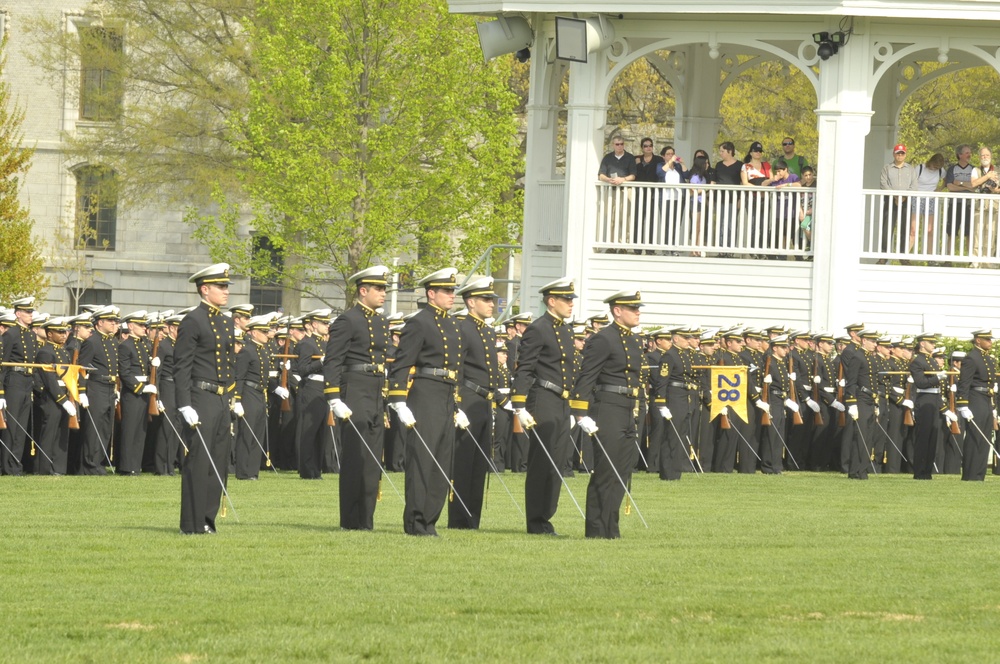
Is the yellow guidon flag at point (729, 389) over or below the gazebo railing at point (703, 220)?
below

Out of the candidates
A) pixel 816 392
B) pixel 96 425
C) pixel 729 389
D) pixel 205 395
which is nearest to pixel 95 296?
pixel 816 392

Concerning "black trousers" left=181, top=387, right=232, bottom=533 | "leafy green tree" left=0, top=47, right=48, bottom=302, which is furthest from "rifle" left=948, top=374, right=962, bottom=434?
"leafy green tree" left=0, top=47, right=48, bottom=302

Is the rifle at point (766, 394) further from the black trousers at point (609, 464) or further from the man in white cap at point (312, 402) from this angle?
the black trousers at point (609, 464)

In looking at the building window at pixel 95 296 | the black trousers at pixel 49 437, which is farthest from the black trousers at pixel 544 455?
the building window at pixel 95 296

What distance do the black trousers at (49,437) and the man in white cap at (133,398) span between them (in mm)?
822

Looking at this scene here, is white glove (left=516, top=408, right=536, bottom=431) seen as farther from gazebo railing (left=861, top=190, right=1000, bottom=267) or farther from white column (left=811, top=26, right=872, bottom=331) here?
gazebo railing (left=861, top=190, right=1000, bottom=267)

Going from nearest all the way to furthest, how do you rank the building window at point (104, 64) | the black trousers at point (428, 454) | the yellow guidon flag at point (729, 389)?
the black trousers at point (428, 454) → the yellow guidon flag at point (729, 389) → the building window at point (104, 64)

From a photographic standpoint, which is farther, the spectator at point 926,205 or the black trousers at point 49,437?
the spectator at point 926,205

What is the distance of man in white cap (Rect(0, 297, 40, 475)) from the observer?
24094mm

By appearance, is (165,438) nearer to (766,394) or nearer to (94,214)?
(766,394)

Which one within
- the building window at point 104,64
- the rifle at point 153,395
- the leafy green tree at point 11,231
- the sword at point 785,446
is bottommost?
the sword at point 785,446

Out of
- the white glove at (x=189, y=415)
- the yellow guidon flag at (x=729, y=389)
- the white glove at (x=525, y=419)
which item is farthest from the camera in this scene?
the yellow guidon flag at (x=729, y=389)

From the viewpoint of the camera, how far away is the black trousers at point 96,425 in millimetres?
24859

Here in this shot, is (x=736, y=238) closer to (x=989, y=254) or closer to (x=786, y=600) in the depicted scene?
(x=989, y=254)
